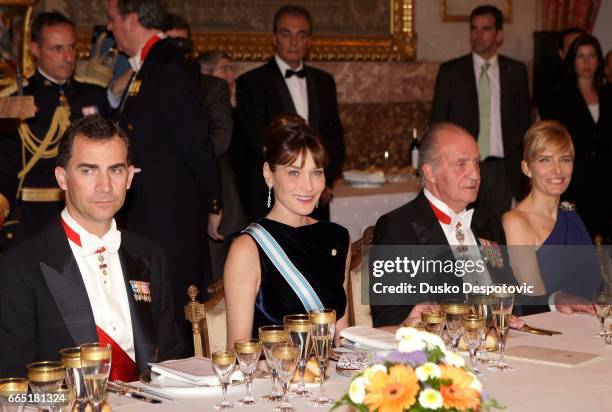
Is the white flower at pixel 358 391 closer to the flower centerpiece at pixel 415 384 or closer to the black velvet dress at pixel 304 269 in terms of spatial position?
the flower centerpiece at pixel 415 384

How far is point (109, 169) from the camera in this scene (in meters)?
2.98

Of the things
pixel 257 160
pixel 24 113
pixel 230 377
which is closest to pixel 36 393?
pixel 230 377

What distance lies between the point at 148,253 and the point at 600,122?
449 cm

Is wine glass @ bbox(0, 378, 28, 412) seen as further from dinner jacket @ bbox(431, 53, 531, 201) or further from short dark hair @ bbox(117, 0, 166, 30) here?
dinner jacket @ bbox(431, 53, 531, 201)

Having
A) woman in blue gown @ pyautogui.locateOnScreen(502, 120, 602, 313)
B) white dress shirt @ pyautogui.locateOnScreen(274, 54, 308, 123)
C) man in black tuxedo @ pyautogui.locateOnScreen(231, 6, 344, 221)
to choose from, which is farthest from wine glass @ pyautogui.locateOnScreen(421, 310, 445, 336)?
white dress shirt @ pyautogui.locateOnScreen(274, 54, 308, 123)

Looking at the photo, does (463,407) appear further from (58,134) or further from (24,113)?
(58,134)

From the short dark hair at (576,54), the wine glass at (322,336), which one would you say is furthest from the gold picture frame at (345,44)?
the wine glass at (322,336)

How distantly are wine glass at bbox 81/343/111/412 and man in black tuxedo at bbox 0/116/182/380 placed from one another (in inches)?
26.4

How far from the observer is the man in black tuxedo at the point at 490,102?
6688 millimetres

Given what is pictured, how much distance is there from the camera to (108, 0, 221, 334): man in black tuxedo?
4613 mm

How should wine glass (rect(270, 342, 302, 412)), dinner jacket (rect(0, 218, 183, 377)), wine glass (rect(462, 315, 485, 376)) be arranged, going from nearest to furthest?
1. wine glass (rect(270, 342, 302, 412))
2. wine glass (rect(462, 315, 485, 376))
3. dinner jacket (rect(0, 218, 183, 377))

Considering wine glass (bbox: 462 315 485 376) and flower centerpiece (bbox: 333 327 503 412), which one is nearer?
flower centerpiece (bbox: 333 327 503 412)

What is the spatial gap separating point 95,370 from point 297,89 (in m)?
4.13

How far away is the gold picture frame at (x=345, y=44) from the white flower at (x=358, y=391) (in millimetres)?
4973
